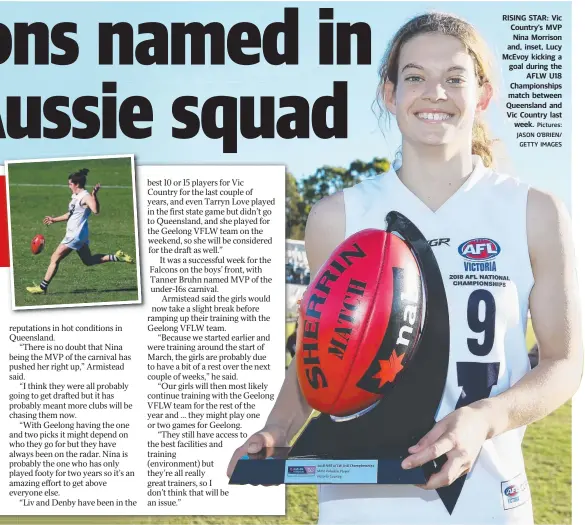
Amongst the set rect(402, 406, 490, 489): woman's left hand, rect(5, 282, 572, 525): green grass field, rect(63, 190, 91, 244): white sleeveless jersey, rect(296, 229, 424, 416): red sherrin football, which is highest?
rect(63, 190, 91, 244): white sleeveless jersey

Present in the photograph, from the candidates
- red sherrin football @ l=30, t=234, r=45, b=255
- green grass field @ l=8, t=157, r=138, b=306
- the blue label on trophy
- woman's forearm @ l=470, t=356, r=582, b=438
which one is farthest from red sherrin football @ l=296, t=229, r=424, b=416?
red sherrin football @ l=30, t=234, r=45, b=255

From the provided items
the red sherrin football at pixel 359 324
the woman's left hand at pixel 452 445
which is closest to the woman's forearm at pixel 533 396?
the woman's left hand at pixel 452 445

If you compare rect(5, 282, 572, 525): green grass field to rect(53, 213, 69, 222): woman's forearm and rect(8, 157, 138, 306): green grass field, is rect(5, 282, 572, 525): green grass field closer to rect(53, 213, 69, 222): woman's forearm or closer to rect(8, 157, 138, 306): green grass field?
rect(8, 157, 138, 306): green grass field

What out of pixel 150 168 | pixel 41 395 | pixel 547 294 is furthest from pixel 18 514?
pixel 547 294

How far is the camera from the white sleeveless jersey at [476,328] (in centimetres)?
243

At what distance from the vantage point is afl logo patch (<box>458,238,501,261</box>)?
2.51 meters

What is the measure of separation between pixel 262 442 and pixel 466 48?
1405 millimetres

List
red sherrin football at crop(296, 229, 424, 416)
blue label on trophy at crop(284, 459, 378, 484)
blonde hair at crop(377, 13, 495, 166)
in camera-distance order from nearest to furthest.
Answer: red sherrin football at crop(296, 229, 424, 416) → blue label on trophy at crop(284, 459, 378, 484) → blonde hair at crop(377, 13, 495, 166)

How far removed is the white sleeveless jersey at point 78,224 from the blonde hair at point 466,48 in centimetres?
129

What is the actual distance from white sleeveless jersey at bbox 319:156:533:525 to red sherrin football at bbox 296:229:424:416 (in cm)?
25

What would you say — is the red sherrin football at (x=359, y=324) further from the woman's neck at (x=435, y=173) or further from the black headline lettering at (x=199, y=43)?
the black headline lettering at (x=199, y=43)

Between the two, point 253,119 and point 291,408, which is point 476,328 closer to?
point 291,408

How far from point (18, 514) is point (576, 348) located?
228 cm

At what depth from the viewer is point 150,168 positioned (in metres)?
3.19
